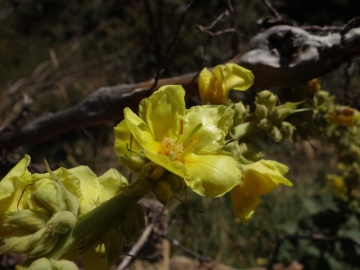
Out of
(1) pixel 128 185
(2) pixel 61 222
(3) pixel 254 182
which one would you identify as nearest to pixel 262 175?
(3) pixel 254 182

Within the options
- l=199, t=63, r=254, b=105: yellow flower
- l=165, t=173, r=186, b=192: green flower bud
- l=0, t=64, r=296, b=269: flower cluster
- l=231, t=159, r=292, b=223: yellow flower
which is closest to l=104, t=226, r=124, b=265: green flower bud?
l=0, t=64, r=296, b=269: flower cluster

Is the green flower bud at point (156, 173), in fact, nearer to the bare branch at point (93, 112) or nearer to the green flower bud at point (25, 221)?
the green flower bud at point (25, 221)

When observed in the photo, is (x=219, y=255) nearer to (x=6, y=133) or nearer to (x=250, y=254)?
(x=250, y=254)

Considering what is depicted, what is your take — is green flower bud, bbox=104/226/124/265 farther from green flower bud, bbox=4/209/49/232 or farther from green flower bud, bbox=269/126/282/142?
green flower bud, bbox=269/126/282/142

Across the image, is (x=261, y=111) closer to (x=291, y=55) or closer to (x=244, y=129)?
(x=244, y=129)

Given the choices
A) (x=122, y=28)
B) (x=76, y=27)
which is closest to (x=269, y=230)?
(x=122, y=28)
